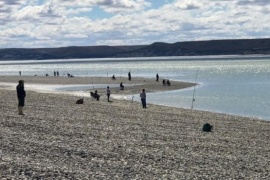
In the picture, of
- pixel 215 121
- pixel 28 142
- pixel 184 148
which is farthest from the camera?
pixel 215 121

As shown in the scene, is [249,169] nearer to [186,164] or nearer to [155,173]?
[186,164]

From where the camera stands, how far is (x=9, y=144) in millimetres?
16875

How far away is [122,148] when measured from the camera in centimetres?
1778

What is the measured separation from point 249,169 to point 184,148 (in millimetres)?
3333

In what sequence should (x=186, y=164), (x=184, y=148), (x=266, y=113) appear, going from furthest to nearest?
(x=266, y=113) → (x=184, y=148) → (x=186, y=164)

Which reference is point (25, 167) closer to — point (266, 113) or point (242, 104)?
point (266, 113)

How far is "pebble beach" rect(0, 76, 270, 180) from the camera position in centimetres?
1430

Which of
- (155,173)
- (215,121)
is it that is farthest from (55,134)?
(215,121)

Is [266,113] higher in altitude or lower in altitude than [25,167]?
lower

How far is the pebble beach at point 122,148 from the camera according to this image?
14.3 metres

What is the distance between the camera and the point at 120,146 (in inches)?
715

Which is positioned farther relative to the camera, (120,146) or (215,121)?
(215,121)

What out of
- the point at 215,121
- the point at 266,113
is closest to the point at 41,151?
the point at 215,121

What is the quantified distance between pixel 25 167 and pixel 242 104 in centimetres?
3781
